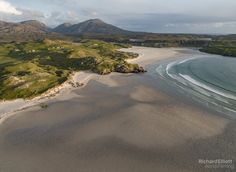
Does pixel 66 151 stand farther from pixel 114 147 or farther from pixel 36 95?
pixel 36 95

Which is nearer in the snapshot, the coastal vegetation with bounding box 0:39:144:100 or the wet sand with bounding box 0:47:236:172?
the wet sand with bounding box 0:47:236:172

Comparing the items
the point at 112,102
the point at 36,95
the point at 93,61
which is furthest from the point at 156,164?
the point at 93,61

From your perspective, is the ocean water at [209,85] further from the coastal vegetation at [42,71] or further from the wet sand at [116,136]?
the coastal vegetation at [42,71]

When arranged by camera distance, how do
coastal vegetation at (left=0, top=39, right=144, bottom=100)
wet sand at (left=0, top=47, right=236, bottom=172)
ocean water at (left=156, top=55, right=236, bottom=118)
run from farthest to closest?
coastal vegetation at (left=0, top=39, right=144, bottom=100)
ocean water at (left=156, top=55, right=236, bottom=118)
wet sand at (left=0, top=47, right=236, bottom=172)

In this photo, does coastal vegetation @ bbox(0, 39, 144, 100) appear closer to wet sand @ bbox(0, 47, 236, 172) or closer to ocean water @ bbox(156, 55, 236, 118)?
wet sand @ bbox(0, 47, 236, 172)

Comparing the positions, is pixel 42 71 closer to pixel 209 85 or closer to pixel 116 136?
pixel 209 85

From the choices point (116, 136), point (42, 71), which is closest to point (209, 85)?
point (116, 136)

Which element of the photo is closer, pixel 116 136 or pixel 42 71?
pixel 116 136

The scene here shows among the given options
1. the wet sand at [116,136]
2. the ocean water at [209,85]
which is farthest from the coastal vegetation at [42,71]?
the ocean water at [209,85]

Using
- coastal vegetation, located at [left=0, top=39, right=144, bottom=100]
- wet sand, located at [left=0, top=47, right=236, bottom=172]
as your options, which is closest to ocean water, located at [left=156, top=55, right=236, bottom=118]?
wet sand, located at [left=0, top=47, right=236, bottom=172]

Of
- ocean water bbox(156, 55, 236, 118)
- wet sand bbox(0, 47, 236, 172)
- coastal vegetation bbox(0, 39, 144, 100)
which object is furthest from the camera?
coastal vegetation bbox(0, 39, 144, 100)
